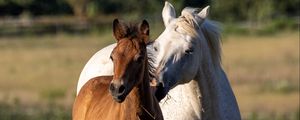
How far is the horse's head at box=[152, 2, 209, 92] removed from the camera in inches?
260

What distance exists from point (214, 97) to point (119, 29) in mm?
1603

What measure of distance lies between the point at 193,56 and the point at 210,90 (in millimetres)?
655

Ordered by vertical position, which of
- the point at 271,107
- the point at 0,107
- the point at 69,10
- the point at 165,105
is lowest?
the point at 69,10

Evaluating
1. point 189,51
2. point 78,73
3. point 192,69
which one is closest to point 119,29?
point 189,51

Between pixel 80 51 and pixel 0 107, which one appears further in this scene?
pixel 80 51

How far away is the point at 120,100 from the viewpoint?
18.9 feet

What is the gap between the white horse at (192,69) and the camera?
6691 mm

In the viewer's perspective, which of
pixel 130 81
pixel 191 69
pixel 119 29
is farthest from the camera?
pixel 191 69

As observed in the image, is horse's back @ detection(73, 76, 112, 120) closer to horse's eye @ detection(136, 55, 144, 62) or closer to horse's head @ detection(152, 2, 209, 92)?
horse's head @ detection(152, 2, 209, 92)

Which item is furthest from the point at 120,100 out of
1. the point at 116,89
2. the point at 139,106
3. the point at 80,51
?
the point at 80,51

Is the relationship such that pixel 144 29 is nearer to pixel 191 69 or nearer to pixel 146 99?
pixel 146 99

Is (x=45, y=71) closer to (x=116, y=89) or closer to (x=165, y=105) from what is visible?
(x=165, y=105)

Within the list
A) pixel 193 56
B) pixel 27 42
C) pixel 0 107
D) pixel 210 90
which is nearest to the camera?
pixel 193 56

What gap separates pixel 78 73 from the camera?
87.9 ft
